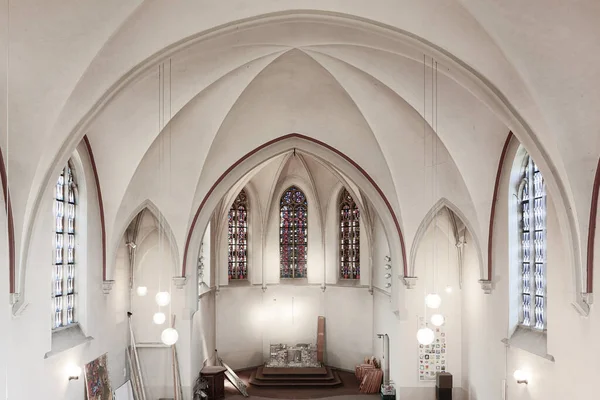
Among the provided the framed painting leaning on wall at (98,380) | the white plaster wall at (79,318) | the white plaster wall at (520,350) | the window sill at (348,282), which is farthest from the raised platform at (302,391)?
the framed painting leaning on wall at (98,380)

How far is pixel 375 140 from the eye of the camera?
15898mm

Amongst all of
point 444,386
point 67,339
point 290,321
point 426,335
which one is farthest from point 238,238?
point 426,335

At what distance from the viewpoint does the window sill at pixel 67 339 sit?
1244 centimetres

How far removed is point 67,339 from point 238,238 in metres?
11.4

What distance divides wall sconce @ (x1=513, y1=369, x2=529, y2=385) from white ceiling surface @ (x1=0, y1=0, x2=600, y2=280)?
11.1 feet

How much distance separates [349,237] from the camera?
24.0m

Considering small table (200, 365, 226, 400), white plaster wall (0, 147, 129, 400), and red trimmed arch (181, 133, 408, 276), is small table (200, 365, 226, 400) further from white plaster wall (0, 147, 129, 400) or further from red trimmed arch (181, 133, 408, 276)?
red trimmed arch (181, 133, 408, 276)

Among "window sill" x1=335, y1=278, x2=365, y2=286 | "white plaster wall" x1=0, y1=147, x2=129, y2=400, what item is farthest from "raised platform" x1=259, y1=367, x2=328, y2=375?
"white plaster wall" x1=0, y1=147, x2=129, y2=400

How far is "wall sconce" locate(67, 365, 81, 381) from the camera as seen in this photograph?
12957 mm

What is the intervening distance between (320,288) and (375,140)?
9.75 m

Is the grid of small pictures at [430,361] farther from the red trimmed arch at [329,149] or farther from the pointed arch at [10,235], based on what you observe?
the pointed arch at [10,235]

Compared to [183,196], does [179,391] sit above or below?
below

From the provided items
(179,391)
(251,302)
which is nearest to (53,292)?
(179,391)

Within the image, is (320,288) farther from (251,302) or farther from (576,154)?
(576,154)
